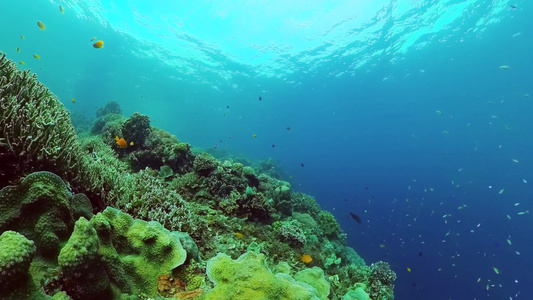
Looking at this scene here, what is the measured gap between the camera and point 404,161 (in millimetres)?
127438

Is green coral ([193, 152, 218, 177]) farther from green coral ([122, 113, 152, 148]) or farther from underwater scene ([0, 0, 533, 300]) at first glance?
green coral ([122, 113, 152, 148])

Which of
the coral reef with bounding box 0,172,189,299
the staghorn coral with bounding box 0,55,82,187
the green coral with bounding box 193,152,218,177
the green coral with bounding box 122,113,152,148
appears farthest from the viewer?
the green coral with bounding box 122,113,152,148

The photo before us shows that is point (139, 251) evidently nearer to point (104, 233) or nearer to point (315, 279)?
point (104, 233)

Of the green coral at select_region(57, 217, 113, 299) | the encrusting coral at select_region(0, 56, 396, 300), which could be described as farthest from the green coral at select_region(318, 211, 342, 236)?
the green coral at select_region(57, 217, 113, 299)

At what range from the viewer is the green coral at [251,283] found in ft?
7.39

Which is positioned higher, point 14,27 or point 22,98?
point 14,27

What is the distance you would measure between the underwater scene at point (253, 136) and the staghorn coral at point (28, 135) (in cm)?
3

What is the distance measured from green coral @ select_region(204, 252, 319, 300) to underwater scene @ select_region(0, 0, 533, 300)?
0.05 ft

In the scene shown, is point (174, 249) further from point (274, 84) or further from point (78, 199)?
point (274, 84)

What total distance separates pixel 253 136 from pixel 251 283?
20.9 meters

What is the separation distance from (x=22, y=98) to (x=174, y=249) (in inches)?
136

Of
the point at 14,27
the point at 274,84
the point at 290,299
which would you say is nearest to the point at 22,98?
the point at 290,299

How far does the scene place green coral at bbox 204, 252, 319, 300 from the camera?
225 cm

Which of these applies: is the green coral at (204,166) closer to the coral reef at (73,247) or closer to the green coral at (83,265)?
the coral reef at (73,247)
